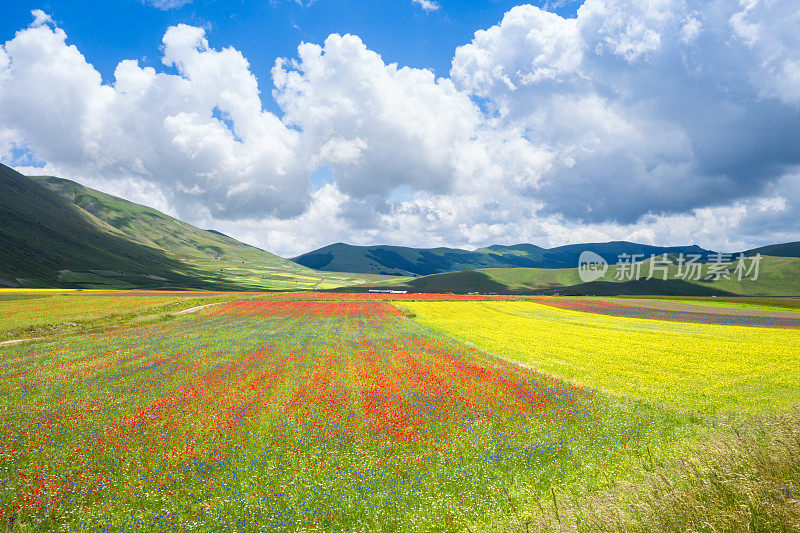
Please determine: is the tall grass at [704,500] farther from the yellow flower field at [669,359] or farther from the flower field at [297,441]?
the yellow flower field at [669,359]

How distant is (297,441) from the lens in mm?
14680

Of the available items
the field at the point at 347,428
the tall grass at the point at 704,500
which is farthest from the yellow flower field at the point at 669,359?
the tall grass at the point at 704,500

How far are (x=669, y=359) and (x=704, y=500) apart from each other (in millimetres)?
26794

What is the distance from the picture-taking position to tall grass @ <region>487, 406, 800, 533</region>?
723 cm

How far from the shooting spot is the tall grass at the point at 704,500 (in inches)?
285

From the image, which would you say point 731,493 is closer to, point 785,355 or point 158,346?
point 785,355

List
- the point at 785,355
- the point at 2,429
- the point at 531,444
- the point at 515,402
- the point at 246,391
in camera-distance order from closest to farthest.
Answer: the point at 531,444 < the point at 2,429 < the point at 515,402 < the point at 246,391 < the point at 785,355

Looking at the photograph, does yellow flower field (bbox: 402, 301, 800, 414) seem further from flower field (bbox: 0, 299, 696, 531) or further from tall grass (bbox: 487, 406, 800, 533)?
tall grass (bbox: 487, 406, 800, 533)

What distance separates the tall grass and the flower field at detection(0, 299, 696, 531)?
105 centimetres

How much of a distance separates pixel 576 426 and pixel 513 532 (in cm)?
891

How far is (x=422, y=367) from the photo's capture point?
2723cm

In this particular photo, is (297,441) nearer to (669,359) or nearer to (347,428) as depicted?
(347,428)

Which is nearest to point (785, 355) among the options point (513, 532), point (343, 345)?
point (513, 532)

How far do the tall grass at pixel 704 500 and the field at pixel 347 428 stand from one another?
36cm
